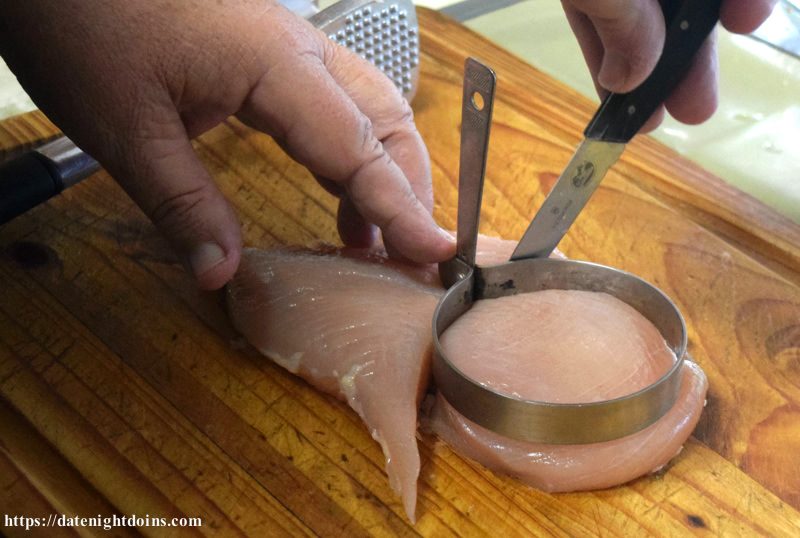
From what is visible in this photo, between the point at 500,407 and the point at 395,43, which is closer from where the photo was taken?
the point at 500,407

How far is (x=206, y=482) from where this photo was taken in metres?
1.46

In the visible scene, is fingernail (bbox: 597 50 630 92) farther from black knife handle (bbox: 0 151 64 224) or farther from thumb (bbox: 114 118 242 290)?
black knife handle (bbox: 0 151 64 224)

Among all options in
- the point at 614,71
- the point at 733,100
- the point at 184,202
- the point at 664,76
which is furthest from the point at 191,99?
the point at 733,100

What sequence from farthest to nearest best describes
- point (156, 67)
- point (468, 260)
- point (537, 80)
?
point (537, 80), point (468, 260), point (156, 67)

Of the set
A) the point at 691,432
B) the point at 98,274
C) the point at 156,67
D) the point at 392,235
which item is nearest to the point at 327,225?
the point at 392,235

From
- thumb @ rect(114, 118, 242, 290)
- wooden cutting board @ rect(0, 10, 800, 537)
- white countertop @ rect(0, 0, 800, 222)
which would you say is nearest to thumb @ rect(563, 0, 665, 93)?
wooden cutting board @ rect(0, 10, 800, 537)

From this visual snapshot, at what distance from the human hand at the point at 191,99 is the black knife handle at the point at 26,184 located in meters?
0.40

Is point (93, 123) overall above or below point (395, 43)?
above

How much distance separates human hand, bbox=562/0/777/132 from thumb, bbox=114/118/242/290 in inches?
26.9

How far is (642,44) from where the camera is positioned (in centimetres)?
150

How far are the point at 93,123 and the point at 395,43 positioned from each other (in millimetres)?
1009

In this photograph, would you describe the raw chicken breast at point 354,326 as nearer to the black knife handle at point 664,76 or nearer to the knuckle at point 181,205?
the knuckle at point 181,205

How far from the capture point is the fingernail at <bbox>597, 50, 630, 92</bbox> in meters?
1.54

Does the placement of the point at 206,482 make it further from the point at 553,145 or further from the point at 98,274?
the point at 553,145
